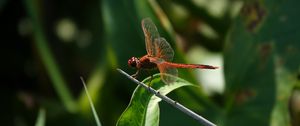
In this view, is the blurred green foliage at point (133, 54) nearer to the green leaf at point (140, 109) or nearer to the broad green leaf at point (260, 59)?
the broad green leaf at point (260, 59)

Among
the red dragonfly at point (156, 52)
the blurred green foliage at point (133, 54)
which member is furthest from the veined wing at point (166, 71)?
the blurred green foliage at point (133, 54)

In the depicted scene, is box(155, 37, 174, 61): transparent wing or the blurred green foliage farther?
the blurred green foliage

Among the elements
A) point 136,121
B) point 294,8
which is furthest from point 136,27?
point 136,121

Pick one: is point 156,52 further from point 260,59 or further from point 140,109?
point 260,59

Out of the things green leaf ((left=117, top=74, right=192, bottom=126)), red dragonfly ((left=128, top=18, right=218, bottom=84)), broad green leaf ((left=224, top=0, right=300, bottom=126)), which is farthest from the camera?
broad green leaf ((left=224, top=0, right=300, bottom=126))

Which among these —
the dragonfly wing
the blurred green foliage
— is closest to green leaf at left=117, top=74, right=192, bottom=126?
the dragonfly wing

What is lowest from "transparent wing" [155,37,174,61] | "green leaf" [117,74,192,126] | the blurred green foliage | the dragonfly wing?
the blurred green foliage

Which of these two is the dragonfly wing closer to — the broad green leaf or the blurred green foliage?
the blurred green foliage

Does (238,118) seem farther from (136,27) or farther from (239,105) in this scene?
(136,27)
